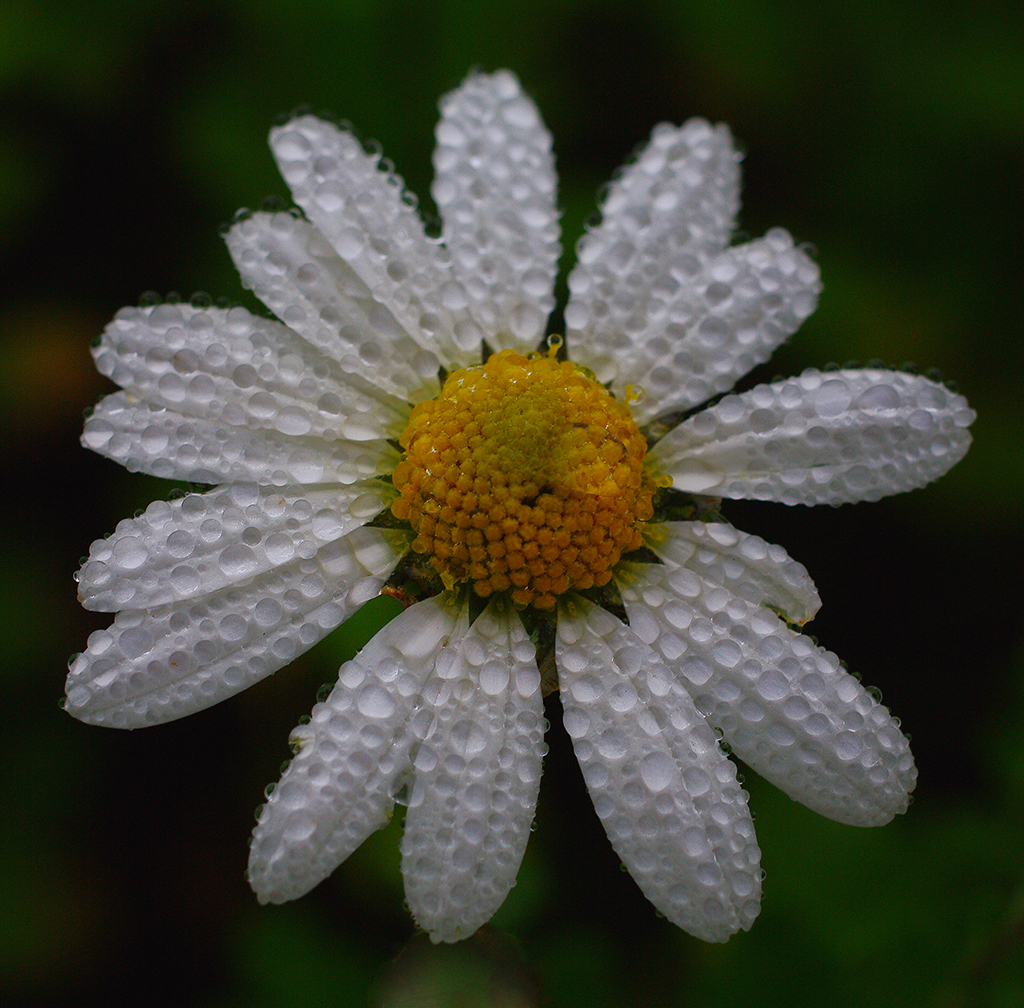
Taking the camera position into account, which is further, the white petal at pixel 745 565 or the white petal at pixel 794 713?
the white petal at pixel 745 565

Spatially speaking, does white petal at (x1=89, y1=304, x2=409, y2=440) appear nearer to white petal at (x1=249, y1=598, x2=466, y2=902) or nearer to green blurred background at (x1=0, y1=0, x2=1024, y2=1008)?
white petal at (x1=249, y1=598, x2=466, y2=902)

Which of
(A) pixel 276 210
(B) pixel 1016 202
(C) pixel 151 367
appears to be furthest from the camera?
(B) pixel 1016 202

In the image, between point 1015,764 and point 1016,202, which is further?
point 1016,202

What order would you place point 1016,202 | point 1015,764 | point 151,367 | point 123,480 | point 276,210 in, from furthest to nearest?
point 1016,202 < point 123,480 < point 1015,764 < point 276,210 < point 151,367

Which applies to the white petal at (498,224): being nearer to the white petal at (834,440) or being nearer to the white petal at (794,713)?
the white petal at (834,440)

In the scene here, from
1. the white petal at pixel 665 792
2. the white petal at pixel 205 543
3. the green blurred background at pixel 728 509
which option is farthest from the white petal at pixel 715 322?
the green blurred background at pixel 728 509

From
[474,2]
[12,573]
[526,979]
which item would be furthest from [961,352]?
[12,573]

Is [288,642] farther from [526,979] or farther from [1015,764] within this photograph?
[1015,764]

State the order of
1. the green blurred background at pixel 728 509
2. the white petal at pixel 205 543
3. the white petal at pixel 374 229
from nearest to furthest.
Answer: the white petal at pixel 205 543
the white petal at pixel 374 229
the green blurred background at pixel 728 509
